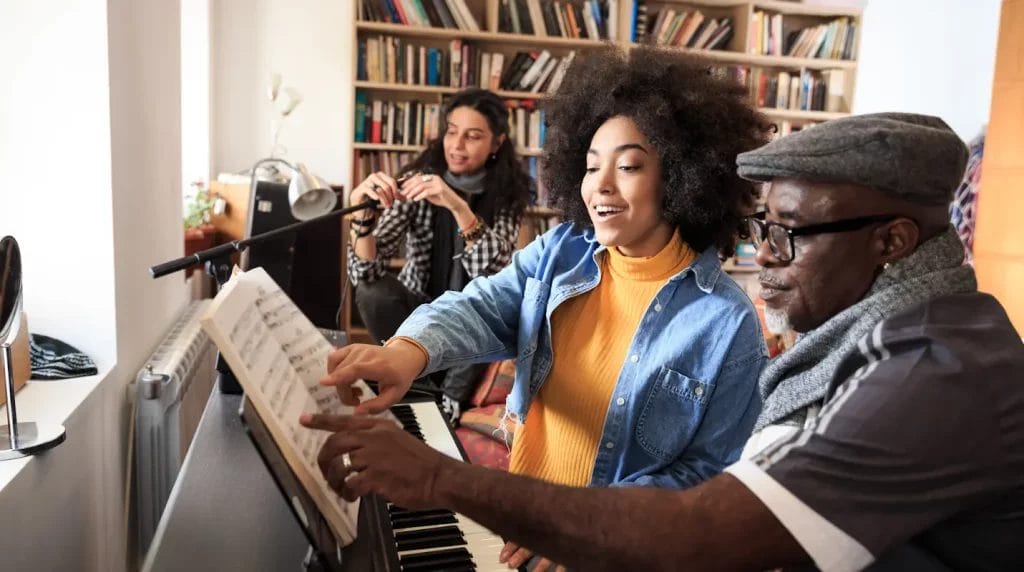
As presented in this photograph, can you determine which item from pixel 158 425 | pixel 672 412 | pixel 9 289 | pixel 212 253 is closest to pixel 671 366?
pixel 672 412

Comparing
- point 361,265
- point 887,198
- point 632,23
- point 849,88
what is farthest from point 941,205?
point 849,88

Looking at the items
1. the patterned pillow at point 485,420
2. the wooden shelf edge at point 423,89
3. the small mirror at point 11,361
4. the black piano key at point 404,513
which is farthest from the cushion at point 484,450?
the wooden shelf edge at point 423,89

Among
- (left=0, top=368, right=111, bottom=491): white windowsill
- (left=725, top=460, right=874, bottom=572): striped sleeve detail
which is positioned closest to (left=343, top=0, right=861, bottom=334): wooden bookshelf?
(left=0, top=368, right=111, bottom=491): white windowsill

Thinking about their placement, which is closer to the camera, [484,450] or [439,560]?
[439,560]

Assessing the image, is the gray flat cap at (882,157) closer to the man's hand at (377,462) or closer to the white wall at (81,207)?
the man's hand at (377,462)

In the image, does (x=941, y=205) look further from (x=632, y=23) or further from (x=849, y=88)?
(x=849, y=88)

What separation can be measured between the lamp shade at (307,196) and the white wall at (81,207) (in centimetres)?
35

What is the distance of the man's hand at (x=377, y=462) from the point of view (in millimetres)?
861

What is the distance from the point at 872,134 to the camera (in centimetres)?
88

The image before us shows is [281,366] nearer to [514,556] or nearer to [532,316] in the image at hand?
[514,556]

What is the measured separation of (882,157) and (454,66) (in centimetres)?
416

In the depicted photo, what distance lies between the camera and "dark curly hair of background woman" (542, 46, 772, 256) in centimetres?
Result: 143

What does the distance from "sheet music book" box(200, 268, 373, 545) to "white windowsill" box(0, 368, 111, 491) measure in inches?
19.4

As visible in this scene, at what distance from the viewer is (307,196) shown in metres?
1.94
